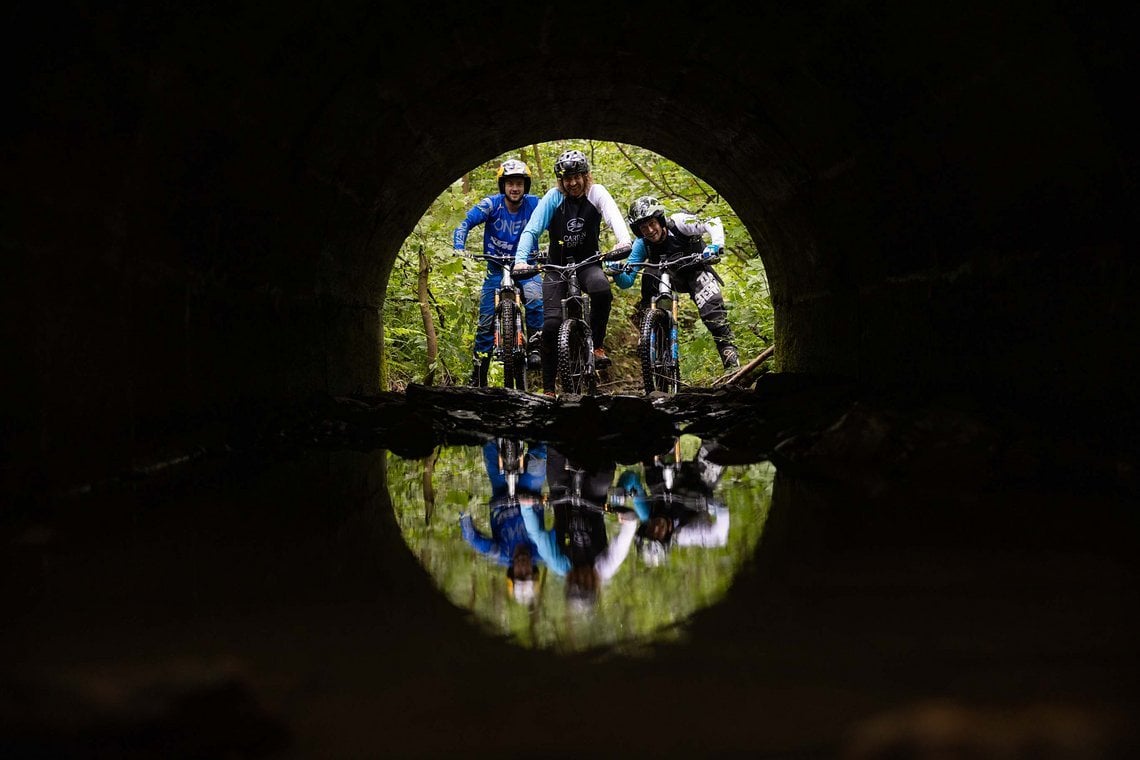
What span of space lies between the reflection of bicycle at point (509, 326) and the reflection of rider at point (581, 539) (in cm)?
534

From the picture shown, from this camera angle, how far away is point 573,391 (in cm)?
884

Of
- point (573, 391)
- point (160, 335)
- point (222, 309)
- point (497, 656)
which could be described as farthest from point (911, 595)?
point (573, 391)

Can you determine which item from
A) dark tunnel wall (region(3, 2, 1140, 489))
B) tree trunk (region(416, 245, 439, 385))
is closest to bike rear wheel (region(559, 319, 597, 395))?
dark tunnel wall (region(3, 2, 1140, 489))

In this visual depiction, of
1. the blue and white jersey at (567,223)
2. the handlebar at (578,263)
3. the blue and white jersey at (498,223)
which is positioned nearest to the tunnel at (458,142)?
the handlebar at (578,263)

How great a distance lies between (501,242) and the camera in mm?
9984

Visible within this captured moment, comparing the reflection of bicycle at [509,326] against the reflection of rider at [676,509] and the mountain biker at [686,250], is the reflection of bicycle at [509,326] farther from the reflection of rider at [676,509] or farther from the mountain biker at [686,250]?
the reflection of rider at [676,509]

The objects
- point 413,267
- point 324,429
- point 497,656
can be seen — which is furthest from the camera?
point 413,267

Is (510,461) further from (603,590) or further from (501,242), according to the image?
(501,242)

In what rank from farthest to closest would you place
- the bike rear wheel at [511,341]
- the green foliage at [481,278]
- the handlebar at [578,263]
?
1. the green foliage at [481,278]
2. the bike rear wheel at [511,341]
3. the handlebar at [578,263]

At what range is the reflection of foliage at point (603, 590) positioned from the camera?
68.6 inches

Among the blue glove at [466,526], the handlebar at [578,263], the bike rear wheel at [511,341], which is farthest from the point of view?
the bike rear wheel at [511,341]

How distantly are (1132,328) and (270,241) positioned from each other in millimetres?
4280

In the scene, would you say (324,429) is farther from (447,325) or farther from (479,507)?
(447,325)

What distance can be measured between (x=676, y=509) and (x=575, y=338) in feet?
18.9
